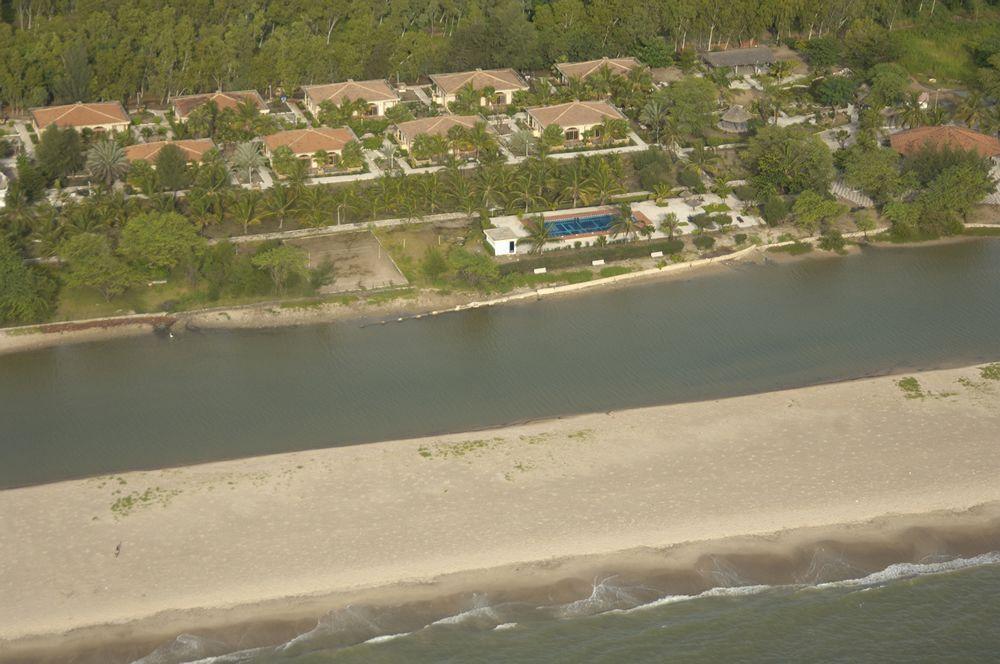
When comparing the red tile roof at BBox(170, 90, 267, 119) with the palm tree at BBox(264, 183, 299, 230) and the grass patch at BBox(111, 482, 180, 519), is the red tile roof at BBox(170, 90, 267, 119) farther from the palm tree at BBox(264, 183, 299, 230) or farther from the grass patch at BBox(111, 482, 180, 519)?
the grass patch at BBox(111, 482, 180, 519)

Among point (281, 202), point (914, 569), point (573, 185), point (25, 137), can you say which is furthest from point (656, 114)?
point (914, 569)

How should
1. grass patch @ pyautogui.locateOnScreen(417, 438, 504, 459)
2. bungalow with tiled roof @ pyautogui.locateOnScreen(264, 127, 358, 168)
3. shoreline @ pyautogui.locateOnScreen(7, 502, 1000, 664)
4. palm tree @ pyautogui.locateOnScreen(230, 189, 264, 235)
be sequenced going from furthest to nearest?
bungalow with tiled roof @ pyautogui.locateOnScreen(264, 127, 358, 168)
palm tree @ pyautogui.locateOnScreen(230, 189, 264, 235)
grass patch @ pyautogui.locateOnScreen(417, 438, 504, 459)
shoreline @ pyautogui.locateOnScreen(7, 502, 1000, 664)

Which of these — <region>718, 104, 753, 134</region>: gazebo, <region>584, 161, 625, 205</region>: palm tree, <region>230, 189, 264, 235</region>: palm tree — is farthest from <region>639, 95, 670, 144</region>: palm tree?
<region>230, 189, 264, 235</region>: palm tree

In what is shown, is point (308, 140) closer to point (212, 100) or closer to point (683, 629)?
point (212, 100)

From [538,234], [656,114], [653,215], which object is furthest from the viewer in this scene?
[656,114]

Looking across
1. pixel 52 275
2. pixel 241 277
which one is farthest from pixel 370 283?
pixel 52 275

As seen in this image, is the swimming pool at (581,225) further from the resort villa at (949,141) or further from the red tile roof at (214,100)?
the red tile roof at (214,100)

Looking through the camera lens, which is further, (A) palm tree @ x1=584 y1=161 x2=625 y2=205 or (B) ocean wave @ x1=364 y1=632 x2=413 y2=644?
(A) palm tree @ x1=584 y1=161 x2=625 y2=205
